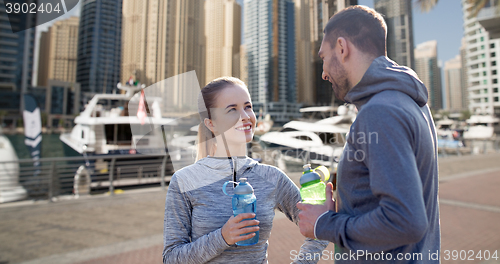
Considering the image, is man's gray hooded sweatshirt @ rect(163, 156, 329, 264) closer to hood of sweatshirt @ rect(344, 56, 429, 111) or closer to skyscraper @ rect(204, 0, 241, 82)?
skyscraper @ rect(204, 0, 241, 82)

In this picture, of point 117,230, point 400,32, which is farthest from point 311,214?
point 117,230

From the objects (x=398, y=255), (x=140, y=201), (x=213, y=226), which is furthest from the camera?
(x=140, y=201)

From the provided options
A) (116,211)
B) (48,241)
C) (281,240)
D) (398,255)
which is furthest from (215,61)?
(116,211)

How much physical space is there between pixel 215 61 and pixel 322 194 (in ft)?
3.06

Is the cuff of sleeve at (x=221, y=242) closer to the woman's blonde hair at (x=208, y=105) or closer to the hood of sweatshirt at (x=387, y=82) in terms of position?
the woman's blonde hair at (x=208, y=105)

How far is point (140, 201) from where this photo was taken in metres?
6.31

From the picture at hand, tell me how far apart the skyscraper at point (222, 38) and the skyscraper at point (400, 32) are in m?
1.06

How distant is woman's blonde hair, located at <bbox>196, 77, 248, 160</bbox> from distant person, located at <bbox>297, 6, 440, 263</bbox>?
51cm

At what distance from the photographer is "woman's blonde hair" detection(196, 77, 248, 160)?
132 centimetres

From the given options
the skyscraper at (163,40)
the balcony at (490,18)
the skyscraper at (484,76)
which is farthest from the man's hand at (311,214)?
the skyscraper at (484,76)

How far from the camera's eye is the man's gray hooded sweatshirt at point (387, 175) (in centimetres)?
83

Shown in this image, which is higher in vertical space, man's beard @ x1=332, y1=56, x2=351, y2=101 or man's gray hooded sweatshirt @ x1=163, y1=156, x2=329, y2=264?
man's beard @ x1=332, y1=56, x2=351, y2=101

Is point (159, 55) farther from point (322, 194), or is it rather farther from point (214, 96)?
point (322, 194)

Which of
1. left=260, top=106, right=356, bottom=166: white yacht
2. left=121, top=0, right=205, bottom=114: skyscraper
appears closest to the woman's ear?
left=121, top=0, right=205, bottom=114: skyscraper
